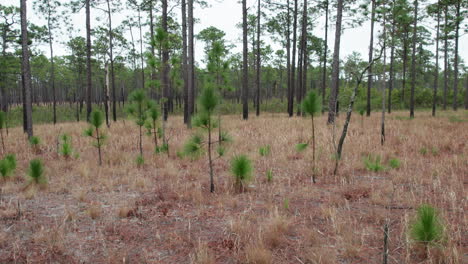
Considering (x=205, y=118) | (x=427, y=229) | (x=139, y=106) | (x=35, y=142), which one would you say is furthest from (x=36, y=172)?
(x=427, y=229)

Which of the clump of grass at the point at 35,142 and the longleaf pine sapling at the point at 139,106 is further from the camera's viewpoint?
the clump of grass at the point at 35,142

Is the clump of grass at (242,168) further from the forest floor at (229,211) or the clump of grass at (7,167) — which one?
the clump of grass at (7,167)

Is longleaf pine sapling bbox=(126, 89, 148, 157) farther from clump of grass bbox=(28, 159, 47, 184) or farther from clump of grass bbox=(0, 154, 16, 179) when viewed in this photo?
clump of grass bbox=(0, 154, 16, 179)

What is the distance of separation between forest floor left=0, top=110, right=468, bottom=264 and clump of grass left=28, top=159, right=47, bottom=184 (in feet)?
0.65

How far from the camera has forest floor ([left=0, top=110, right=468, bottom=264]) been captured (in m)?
2.64

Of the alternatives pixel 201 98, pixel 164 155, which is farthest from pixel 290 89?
pixel 201 98

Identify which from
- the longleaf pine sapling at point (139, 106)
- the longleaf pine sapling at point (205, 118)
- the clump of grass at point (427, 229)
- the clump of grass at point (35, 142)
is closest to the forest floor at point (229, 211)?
the clump of grass at point (427, 229)

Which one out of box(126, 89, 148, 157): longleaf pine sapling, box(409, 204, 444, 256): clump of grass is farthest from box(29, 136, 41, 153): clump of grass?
box(409, 204, 444, 256): clump of grass

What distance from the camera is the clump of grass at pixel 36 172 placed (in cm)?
474

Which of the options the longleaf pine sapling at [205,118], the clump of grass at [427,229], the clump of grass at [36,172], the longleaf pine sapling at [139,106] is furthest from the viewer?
the longleaf pine sapling at [139,106]

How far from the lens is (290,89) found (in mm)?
19141

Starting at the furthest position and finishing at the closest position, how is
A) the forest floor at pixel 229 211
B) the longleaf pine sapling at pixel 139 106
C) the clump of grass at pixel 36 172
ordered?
the longleaf pine sapling at pixel 139 106 < the clump of grass at pixel 36 172 < the forest floor at pixel 229 211

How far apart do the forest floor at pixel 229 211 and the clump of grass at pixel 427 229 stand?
0.32ft

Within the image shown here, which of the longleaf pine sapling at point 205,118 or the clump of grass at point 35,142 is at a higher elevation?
the longleaf pine sapling at point 205,118
